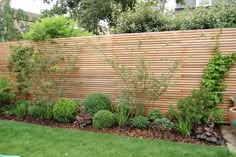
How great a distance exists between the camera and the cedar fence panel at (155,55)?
5.07 m

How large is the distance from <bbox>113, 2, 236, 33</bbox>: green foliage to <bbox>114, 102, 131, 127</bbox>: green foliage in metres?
3.50

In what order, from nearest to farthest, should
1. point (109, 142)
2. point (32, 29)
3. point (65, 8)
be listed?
point (109, 142)
point (32, 29)
point (65, 8)

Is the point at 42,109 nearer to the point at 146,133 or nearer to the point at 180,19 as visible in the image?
the point at 146,133

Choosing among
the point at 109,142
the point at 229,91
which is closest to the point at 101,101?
the point at 109,142

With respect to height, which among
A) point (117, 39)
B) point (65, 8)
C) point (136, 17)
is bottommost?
point (117, 39)

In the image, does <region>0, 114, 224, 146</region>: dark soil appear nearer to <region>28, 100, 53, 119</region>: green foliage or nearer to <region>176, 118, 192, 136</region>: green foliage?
<region>176, 118, 192, 136</region>: green foliage

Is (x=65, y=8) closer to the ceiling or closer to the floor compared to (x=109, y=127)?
closer to the ceiling

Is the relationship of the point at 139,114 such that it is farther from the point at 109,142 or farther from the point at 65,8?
the point at 65,8

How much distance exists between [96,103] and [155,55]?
1.70 meters

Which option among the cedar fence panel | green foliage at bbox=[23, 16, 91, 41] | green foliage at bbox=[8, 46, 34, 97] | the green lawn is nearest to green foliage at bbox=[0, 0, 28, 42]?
green foliage at bbox=[23, 16, 91, 41]

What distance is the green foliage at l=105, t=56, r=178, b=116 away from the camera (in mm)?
5250

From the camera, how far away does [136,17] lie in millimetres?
8211

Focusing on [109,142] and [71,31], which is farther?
[71,31]

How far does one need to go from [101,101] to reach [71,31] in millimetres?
2932
